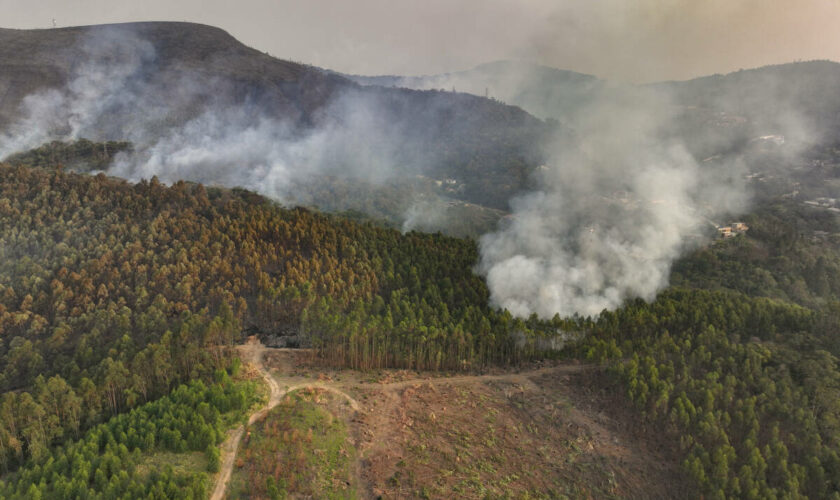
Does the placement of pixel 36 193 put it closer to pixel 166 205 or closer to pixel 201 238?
pixel 166 205

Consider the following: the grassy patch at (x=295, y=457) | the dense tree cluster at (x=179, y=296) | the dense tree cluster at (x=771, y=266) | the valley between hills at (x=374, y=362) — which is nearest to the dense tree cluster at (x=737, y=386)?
the valley between hills at (x=374, y=362)

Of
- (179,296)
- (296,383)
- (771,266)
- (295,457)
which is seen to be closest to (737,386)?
(295,457)

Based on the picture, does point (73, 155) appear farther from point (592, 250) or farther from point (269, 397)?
point (592, 250)

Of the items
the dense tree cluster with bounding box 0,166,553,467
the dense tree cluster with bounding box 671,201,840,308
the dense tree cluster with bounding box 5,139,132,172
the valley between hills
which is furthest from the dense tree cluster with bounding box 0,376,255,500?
the dense tree cluster with bounding box 5,139,132,172

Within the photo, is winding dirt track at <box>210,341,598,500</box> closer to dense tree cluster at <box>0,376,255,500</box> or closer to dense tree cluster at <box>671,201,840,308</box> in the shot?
dense tree cluster at <box>0,376,255,500</box>

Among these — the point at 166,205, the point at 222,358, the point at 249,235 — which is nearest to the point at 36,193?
the point at 166,205
